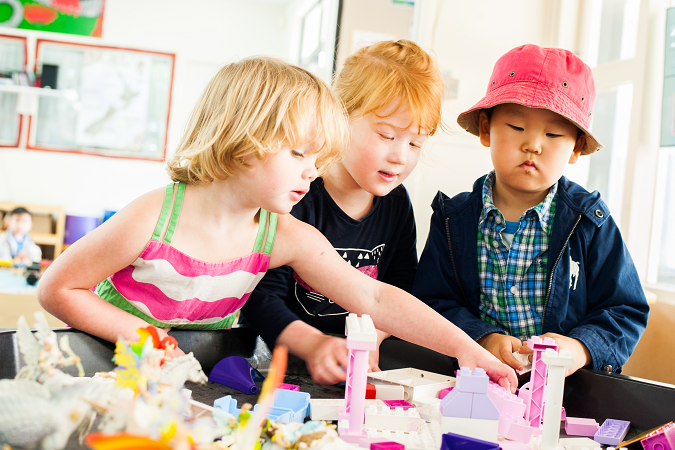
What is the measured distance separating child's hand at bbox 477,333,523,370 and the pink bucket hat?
38 cm

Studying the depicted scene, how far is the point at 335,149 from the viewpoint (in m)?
0.80

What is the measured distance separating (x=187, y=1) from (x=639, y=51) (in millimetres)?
4286

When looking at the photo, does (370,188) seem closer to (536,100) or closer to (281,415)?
(536,100)

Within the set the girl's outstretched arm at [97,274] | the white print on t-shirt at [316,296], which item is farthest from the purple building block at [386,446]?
the white print on t-shirt at [316,296]

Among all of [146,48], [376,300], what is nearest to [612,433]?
[376,300]

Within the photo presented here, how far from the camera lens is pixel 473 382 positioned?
0.48 meters

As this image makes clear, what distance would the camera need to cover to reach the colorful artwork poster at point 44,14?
442 centimetres

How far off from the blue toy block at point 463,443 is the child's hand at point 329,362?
8.5 inches

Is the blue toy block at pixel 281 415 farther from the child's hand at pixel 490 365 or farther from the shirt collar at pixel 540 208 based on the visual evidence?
the shirt collar at pixel 540 208

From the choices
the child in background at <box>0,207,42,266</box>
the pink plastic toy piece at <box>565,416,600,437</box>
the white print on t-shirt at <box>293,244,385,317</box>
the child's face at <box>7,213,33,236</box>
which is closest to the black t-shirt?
the white print on t-shirt at <box>293,244,385,317</box>

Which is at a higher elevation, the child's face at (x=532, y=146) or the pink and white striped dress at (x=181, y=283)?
the child's face at (x=532, y=146)

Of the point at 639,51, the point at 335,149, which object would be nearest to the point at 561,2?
the point at 639,51

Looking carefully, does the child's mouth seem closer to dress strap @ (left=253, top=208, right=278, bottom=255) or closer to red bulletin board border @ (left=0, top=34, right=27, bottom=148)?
dress strap @ (left=253, top=208, right=278, bottom=255)

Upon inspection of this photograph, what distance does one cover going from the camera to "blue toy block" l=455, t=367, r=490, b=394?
18.6 inches
